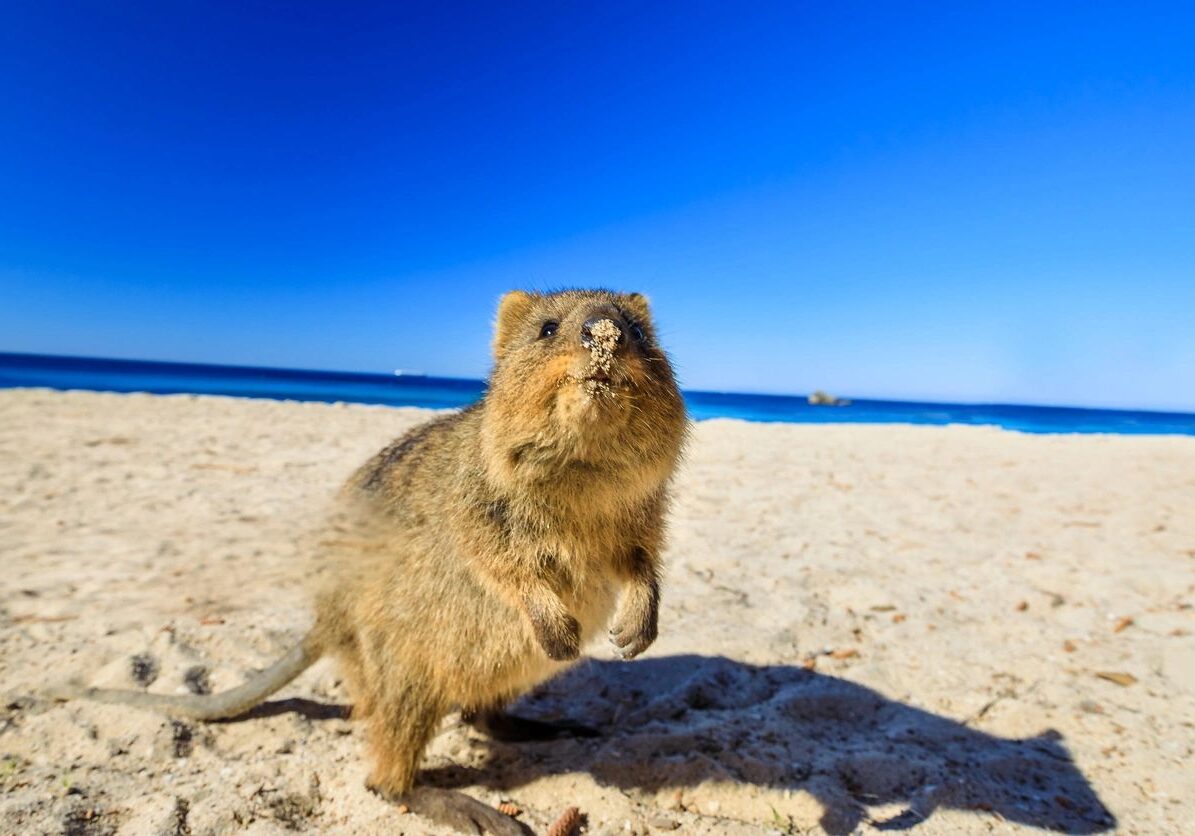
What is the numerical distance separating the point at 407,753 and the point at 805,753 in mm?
1659

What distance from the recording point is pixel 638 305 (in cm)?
267

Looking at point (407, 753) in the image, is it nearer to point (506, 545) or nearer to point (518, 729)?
point (518, 729)

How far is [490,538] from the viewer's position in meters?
2.19

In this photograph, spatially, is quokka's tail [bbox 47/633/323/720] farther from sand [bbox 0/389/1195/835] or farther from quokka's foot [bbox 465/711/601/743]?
quokka's foot [bbox 465/711/601/743]

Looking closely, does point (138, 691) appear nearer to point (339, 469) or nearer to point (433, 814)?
point (433, 814)

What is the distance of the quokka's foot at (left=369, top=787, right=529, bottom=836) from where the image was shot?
226 cm

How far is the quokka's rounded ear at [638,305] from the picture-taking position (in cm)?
256

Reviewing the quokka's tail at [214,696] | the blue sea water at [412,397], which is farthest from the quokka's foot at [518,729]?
the blue sea water at [412,397]

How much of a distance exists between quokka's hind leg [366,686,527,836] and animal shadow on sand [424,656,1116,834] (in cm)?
23

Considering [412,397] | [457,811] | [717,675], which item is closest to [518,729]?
[457,811]

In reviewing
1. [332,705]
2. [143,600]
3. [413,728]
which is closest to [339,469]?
[143,600]

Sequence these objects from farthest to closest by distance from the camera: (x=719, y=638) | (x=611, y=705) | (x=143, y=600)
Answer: (x=719, y=638)
(x=143, y=600)
(x=611, y=705)

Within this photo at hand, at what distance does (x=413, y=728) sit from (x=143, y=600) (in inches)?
88.0

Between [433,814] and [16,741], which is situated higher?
[16,741]
